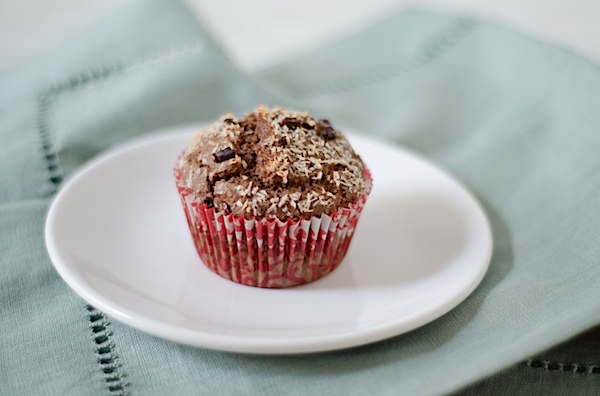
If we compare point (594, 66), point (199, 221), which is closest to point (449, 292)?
Result: point (199, 221)

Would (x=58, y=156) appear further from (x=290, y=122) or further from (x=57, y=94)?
(x=290, y=122)

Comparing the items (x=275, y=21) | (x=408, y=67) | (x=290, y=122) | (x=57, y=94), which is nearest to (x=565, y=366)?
(x=290, y=122)

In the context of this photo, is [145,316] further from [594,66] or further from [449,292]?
[594,66]

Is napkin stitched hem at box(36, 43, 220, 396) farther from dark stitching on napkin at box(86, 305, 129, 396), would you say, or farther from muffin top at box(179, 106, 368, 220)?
muffin top at box(179, 106, 368, 220)

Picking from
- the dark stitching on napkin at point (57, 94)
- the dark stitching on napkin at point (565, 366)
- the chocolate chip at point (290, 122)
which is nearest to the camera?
the dark stitching on napkin at point (565, 366)

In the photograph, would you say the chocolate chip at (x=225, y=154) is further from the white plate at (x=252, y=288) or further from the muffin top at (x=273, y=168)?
the white plate at (x=252, y=288)

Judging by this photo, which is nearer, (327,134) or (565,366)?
(565,366)

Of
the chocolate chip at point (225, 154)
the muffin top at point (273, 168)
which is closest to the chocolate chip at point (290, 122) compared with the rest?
the muffin top at point (273, 168)

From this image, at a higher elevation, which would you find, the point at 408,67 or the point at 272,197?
the point at 272,197
